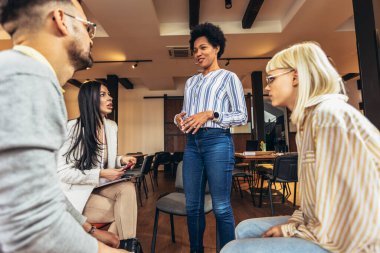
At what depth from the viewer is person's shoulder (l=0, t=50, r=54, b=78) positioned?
1.47ft

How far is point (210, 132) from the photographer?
1.54m

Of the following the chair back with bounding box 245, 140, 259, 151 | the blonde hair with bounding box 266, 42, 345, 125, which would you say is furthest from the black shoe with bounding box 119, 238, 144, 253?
the chair back with bounding box 245, 140, 259, 151

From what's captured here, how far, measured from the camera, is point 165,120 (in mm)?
9789

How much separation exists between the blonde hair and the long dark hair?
118 centimetres

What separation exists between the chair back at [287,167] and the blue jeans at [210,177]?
1933 mm

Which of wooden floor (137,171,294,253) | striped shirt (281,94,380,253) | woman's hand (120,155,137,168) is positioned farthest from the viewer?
wooden floor (137,171,294,253)

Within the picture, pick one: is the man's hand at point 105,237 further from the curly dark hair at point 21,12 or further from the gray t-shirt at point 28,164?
the curly dark hair at point 21,12

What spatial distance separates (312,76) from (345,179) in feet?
1.24

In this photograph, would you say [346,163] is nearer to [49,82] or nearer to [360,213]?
[360,213]

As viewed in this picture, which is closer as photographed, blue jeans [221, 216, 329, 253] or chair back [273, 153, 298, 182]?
blue jeans [221, 216, 329, 253]

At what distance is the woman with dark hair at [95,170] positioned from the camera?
4.57ft

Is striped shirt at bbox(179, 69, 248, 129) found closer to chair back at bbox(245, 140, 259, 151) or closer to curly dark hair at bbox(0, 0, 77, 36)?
curly dark hair at bbox(0, 0, 77, 36)

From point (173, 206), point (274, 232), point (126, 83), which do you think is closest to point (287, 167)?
point (173, 206)

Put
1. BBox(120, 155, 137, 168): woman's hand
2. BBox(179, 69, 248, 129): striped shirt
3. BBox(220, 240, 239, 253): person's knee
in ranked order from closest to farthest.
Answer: BBox(220, 240, 239, 253): person's knee, BBox(179, 69, 248, 129): striped shirt, BBox(120, 155, 137, 168): woman's hand
